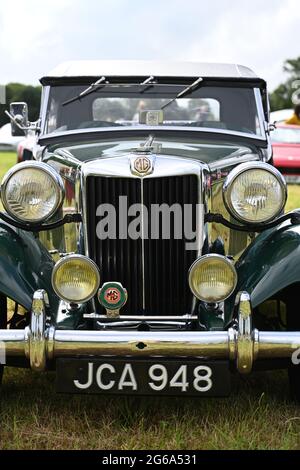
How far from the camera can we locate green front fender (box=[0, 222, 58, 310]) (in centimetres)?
311

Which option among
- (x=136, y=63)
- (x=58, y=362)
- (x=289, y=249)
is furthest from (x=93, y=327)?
(x=136, y=63)

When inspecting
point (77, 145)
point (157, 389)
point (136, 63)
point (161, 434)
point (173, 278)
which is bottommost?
point (161, 434)

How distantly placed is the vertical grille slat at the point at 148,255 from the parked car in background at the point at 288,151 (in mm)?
10135

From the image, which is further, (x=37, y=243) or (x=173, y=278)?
(x=37, y=243)

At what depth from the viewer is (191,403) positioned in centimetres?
338

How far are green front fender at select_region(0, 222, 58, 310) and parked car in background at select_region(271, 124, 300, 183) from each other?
10.1 metres

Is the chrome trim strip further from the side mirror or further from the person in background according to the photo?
the person in background

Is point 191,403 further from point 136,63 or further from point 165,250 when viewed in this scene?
point 136,63

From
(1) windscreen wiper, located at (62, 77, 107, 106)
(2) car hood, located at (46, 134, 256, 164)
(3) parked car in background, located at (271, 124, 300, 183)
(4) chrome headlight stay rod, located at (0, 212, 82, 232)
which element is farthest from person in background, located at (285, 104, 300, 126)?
(4) chrome headlight stay rod, located at (0, 212, 82, 232)

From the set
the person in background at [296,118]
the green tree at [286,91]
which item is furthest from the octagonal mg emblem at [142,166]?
the green tree at [286,91]

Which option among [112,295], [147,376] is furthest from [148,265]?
[147,376]

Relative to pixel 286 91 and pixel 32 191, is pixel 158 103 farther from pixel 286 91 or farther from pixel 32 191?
pixel 286 91

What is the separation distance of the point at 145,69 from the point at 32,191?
60.9 inches

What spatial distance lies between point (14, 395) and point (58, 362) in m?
0.70
